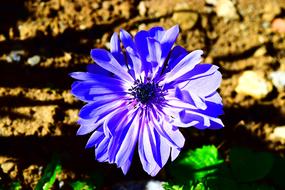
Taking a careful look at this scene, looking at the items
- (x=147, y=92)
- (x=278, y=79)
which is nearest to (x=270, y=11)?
(x=278, y=79)

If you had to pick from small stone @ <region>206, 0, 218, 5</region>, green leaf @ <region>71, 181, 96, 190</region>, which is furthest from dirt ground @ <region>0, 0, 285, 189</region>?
green leaf @ <region>71, 181, 96, 190</region>

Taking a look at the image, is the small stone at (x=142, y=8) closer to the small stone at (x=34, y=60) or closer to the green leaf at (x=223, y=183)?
the small stone at (x=34, y=60)

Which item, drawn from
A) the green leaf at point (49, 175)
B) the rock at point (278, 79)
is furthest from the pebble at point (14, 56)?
the rock at point (278, 79)

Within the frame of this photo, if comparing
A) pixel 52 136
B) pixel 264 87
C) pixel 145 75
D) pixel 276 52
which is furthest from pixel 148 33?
pixel 276 52

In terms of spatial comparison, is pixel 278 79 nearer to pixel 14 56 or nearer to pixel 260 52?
pixel 260 52

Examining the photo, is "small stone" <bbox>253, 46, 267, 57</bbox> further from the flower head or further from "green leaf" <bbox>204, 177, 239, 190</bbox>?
the flower head
